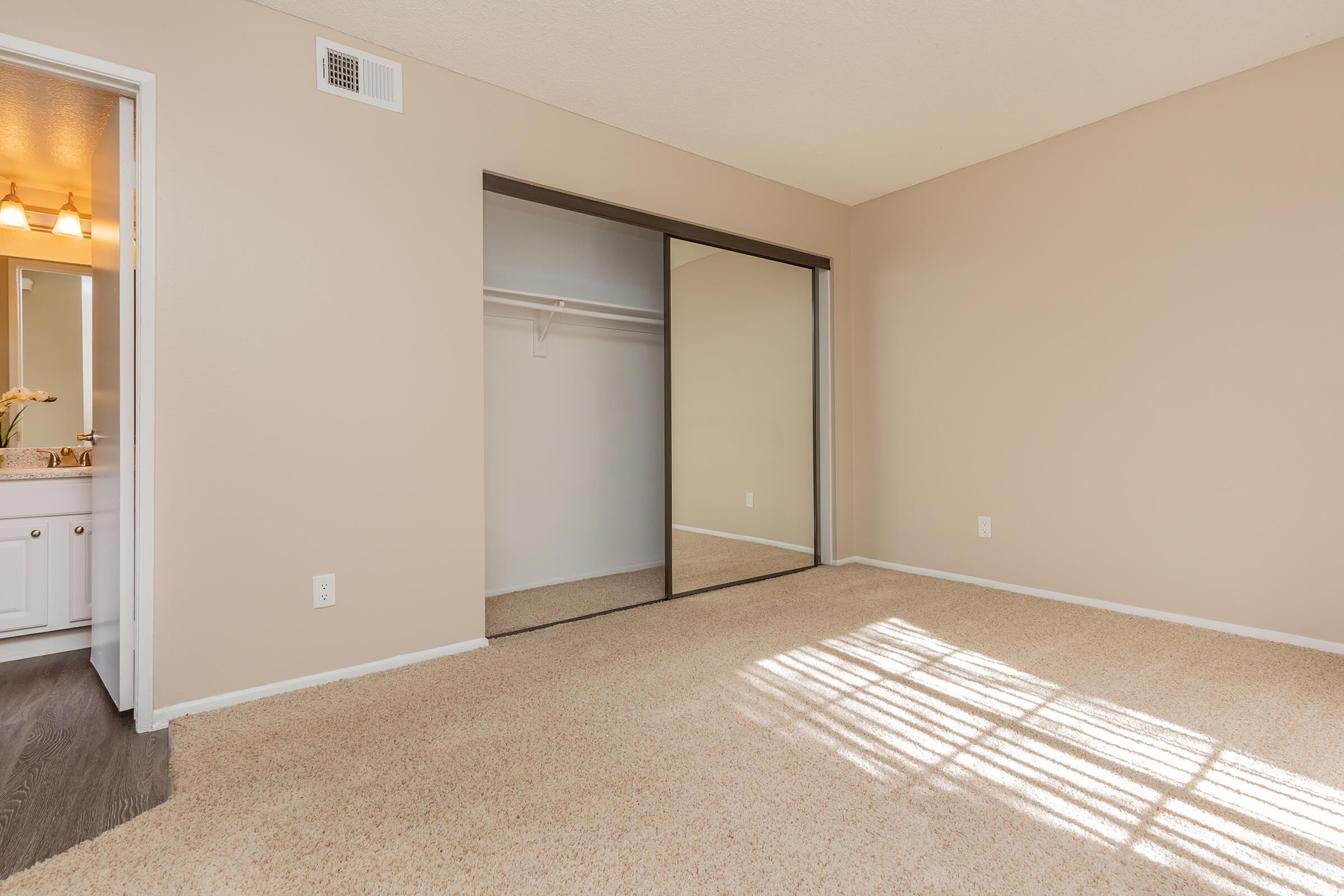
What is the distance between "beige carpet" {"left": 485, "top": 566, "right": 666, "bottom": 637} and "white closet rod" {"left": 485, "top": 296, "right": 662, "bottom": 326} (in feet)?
5.27

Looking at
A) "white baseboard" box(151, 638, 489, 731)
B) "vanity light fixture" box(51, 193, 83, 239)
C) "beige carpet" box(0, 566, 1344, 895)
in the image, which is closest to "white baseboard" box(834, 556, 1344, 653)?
"beige carpet" box(0, 566, 1344, 895)

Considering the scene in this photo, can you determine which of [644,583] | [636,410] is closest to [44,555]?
[644,583]

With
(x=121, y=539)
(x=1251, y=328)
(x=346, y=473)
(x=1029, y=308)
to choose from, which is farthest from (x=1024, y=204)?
(x=121, y=539)

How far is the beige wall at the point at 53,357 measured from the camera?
3.25 metres

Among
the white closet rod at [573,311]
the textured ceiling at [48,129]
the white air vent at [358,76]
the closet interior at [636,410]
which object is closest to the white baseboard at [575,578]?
the closet interior at [636,410]

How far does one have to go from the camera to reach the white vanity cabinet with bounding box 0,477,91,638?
2.73 metres

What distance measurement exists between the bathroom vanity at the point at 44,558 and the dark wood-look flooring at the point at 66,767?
0.30 m

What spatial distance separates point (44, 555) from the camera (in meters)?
2.81

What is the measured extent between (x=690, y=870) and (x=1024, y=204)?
3.76m

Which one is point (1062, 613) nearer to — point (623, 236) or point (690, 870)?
point (690, 870)

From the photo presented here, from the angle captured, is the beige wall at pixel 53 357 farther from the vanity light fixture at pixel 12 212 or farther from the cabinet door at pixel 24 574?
the cabinet door at pixel 24 574

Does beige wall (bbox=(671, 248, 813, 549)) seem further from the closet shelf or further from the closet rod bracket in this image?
the closet rod bracket

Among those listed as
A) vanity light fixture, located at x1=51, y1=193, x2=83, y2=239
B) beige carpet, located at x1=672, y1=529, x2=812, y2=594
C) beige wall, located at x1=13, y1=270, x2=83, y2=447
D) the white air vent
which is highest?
the white air vent

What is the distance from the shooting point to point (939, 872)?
1372 mm
